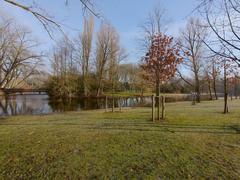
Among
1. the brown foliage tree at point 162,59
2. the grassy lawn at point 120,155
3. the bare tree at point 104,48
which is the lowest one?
the grassy lawn at point 120,155

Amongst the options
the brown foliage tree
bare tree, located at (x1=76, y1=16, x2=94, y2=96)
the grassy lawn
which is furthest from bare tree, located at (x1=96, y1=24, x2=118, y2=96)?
the grassy lawn

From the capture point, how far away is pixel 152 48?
42.4 feet

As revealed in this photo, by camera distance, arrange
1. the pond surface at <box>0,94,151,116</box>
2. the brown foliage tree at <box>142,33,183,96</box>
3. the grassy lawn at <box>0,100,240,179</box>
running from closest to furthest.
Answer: the grassy lawn at <box>0,100,240,179</box> < the brown foliage tree at <box>142,33,183,96</box> < the pond surface at <box>0,94,151,116</box>

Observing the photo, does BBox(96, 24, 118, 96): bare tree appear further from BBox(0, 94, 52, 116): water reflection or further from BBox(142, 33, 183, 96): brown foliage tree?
BBox(142, 33, 183, 96): brown foliage tree

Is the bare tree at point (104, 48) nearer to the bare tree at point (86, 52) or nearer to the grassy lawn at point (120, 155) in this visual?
the bare tree at point (86, 52)

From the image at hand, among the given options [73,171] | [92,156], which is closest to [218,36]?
[92,156]

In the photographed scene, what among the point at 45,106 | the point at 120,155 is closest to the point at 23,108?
the point at 45,106

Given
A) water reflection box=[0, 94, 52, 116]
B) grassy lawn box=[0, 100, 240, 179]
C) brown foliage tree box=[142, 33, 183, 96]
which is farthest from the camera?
water reflection box=[0, 94, 52, 116]

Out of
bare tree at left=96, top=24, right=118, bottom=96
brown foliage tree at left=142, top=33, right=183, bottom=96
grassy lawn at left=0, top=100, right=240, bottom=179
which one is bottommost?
grassy lawn at left=0, top=100, right=240, bottom=179

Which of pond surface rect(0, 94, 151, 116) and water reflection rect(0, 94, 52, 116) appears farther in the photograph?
pond surface rect(0, 94, 151, 116)

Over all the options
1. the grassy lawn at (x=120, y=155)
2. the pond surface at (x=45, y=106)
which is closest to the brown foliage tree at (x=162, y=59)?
the pond surface at (x=45, y=106)

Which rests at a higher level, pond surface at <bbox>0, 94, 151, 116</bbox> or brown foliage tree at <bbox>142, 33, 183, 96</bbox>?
brown foliage tree at <bbox>142, 33, 183, 96</bbox>

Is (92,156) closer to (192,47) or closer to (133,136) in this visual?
(133,136)

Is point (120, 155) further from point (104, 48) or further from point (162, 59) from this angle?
point (104, 48)
